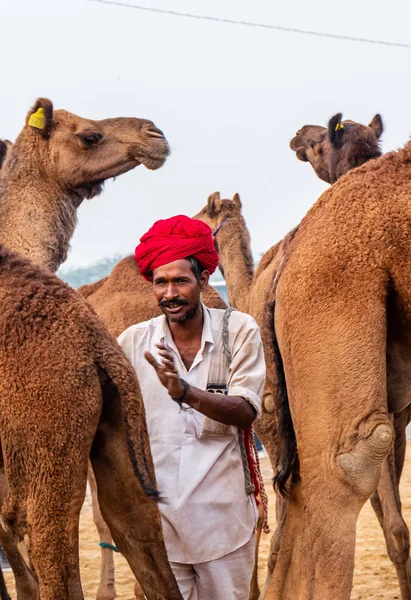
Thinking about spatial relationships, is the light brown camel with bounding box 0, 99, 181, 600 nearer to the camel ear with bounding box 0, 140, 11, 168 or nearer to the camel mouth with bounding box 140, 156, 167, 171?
the camel mouth with bounding box 140, 156, 167, 171

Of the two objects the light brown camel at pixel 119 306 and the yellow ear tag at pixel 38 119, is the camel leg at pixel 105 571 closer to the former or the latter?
the light brown camel at pixel 119 306

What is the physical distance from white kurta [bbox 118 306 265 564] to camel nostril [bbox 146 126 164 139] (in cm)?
334

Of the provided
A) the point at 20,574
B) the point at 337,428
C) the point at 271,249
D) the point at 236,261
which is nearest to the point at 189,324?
the point at 337,428

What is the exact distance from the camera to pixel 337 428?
431 cm

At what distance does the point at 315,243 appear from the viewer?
4.53 metres

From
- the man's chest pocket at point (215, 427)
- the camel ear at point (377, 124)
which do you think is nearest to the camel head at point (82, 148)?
the camel ear at point (377, 124)

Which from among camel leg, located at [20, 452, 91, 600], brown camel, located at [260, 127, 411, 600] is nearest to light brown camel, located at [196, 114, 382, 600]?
brown camel, located at [260, 127, 411, 600]

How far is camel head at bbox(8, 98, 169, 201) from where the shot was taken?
692cm

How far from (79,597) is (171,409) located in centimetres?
83

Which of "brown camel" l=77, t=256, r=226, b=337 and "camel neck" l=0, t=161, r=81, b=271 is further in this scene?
"brown camel" l=77, t=256, r=226, b=337

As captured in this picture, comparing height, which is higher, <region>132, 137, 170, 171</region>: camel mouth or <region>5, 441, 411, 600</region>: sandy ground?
<region>132, 137, 170, 171</region>: camel mouth

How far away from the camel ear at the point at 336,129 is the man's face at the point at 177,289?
4.18 m

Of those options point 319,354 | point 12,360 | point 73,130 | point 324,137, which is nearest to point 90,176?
point 73,130

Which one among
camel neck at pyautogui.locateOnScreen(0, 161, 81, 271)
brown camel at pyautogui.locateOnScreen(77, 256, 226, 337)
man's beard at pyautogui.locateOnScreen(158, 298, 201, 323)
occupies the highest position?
camel neck at pyautogui.locateOnScreen(0, 161, 81, 271)
